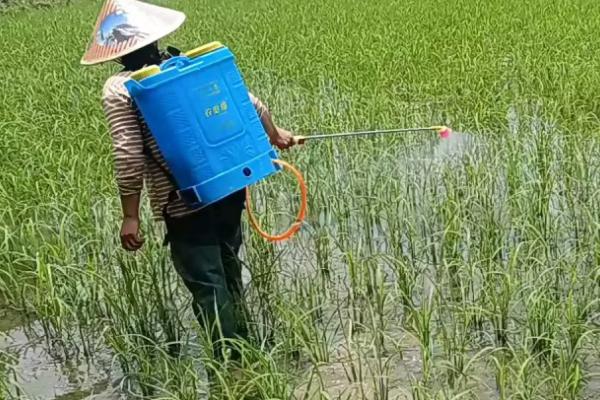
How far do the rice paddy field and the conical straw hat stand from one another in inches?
35.3

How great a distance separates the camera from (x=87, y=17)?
47.0 ft

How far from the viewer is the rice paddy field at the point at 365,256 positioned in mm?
2590

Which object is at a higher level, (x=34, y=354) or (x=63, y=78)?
(x=63, y=78)

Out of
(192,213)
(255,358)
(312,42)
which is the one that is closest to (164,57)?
(192,213)

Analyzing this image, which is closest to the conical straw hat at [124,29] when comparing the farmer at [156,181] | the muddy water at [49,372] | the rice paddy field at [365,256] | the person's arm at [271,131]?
the farmer at [156,181]

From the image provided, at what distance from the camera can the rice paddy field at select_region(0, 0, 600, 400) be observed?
2590 mm


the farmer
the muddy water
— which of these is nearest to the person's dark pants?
the farmer

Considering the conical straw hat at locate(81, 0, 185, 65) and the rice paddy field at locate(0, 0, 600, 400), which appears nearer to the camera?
the conical straw hat at locate(81, 0, 185, 65)

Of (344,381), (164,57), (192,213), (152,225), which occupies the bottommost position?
(344,381)

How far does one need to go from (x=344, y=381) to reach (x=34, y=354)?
1.34 m

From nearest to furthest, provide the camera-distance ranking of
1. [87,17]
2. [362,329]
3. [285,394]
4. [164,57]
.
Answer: [285,394]
[164,57]
[362,329]
[87,17]

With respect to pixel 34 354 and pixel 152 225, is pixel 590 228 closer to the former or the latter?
pixel 152 225

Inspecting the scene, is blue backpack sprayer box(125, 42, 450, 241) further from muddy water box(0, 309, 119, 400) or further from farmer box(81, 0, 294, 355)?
muddy water box(0, 309, 119, 400)

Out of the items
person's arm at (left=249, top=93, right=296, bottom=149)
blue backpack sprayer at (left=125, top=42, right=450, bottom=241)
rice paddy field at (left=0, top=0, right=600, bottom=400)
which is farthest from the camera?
person's arm at (left=249, top=93, right=296, bottom=149)
